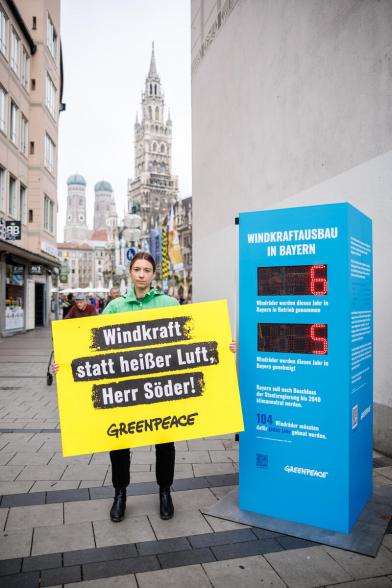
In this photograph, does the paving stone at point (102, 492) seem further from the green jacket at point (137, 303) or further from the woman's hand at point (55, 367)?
the green jacket at point (137, 303)

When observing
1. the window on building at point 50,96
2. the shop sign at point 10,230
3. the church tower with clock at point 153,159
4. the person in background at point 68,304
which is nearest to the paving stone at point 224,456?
the person in background at point 68,304

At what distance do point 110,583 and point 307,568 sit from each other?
4.16 feet

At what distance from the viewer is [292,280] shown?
3.78 metres

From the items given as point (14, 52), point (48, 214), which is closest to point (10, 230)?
point (14, 52)

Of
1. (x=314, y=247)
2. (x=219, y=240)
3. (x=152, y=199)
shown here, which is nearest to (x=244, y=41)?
(x=219, y=240)

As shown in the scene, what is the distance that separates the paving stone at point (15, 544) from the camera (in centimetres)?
330

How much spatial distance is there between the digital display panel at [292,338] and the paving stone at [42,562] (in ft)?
6.87

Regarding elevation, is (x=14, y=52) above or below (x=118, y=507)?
above

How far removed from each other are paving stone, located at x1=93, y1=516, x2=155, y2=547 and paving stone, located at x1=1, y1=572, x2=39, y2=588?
52 centimetres

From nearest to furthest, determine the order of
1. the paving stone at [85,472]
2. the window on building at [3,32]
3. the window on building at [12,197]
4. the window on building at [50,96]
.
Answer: the paving stone at [85,472] < the window on building at [3,32] < the window on building at [12,197] < the window on building at [50,96]

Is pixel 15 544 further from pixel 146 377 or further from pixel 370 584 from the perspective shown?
pixel 370 584

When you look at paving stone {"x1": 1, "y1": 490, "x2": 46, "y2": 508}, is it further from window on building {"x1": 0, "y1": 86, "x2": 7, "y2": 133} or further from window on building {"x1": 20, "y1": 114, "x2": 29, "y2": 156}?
window on building {"x1": 20, "y1": 114, "x2": 29, "y2": 156}

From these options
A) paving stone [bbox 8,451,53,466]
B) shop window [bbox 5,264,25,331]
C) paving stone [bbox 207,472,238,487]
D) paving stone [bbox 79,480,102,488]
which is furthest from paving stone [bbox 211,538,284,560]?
shop window [bbox 5,264,25,331]

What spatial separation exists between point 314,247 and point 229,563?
2.30 meters
